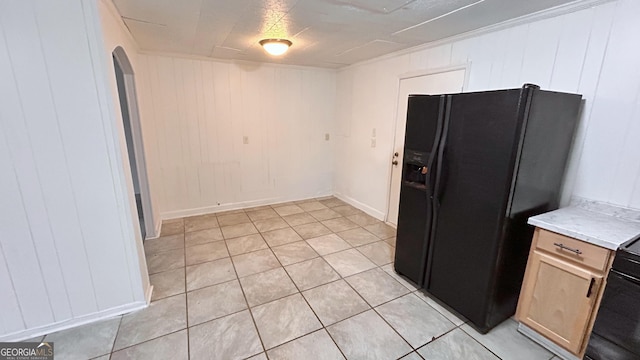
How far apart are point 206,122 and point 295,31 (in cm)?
204

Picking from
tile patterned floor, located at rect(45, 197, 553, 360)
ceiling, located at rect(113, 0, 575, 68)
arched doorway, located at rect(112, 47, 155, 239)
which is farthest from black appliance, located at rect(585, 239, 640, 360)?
arched doorway, located at rect(112, 47, 155, 239)

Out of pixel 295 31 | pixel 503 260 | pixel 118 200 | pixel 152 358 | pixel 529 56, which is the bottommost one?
pixel 152 358

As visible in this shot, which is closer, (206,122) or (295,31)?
(295,31)

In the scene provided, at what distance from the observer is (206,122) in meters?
3.84

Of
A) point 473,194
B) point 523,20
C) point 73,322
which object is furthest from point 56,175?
point 523,20

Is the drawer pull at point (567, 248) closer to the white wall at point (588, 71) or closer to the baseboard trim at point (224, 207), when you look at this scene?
the white wall at point (588, 71)

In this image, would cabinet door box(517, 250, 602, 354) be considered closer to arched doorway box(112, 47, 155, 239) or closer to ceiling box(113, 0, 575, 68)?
ceiling box(113, 0, 575, 68)

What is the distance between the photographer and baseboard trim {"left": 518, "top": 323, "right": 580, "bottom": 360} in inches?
66.1

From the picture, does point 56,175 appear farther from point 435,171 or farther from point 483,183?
point 483,183

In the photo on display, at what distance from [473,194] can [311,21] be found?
188cm

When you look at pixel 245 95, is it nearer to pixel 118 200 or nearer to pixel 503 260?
pixel 118 200

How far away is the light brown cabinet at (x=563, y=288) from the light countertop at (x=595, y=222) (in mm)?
49

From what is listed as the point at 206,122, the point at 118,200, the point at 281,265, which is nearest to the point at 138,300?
the point at 118,200

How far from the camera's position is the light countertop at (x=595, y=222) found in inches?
57.8
